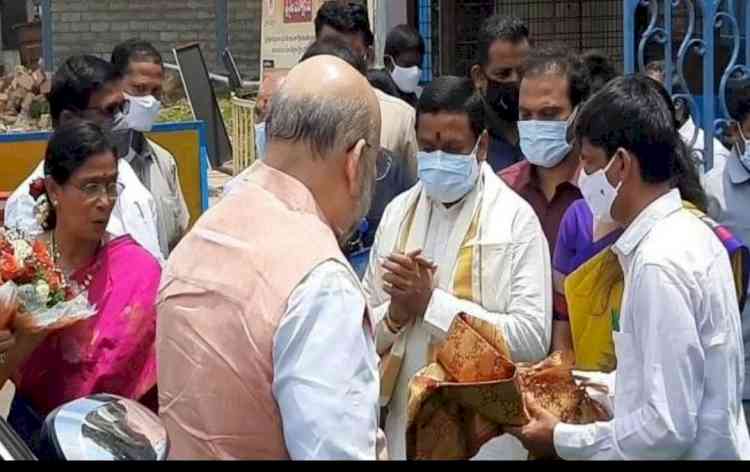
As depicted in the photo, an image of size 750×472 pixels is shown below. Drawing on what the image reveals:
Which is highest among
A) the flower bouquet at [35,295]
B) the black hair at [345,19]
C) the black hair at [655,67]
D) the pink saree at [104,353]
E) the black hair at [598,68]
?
the black hair at [345,19]

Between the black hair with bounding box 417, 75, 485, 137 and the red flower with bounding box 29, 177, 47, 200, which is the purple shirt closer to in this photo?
the black hair with bounding box 417, 75, 485, 137

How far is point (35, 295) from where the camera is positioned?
390 cm

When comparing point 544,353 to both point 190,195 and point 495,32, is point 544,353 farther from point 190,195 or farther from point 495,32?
point 190,195

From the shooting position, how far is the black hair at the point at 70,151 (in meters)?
4.30

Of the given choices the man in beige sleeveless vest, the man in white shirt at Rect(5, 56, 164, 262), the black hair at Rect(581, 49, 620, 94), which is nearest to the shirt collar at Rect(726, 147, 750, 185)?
the black hair at Rect(581, 49, 620, 94)

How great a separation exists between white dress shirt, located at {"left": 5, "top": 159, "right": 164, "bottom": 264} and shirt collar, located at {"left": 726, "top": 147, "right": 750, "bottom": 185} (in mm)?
2303

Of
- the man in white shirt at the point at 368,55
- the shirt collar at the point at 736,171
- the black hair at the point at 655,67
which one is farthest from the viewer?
the black hair at the point at 655,67

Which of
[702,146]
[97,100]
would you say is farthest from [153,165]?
[702,146]

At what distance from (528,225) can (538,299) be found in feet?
0.68

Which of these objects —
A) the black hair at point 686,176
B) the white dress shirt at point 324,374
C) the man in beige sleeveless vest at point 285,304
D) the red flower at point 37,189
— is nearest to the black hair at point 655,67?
the black hair at point 686,176

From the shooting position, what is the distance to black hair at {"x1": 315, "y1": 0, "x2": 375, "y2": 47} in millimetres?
6477

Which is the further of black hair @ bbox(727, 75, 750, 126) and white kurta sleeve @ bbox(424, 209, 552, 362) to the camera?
black hair @ bbox(727, 75, 750, 126)

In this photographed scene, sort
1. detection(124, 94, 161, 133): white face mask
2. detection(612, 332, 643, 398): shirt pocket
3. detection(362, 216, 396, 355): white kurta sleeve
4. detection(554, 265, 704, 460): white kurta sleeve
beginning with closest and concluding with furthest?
detection(554, 265, 704, 460): white kurta sleeve
detection(612, 332, 643, 398): shirt pocket
detection(362, 216, 396, 355): white kurta sleeve
detection(124, 94, 161, 133): white face mask

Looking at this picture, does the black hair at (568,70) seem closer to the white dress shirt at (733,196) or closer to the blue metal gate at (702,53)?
the blue metal gate at (702,53)
